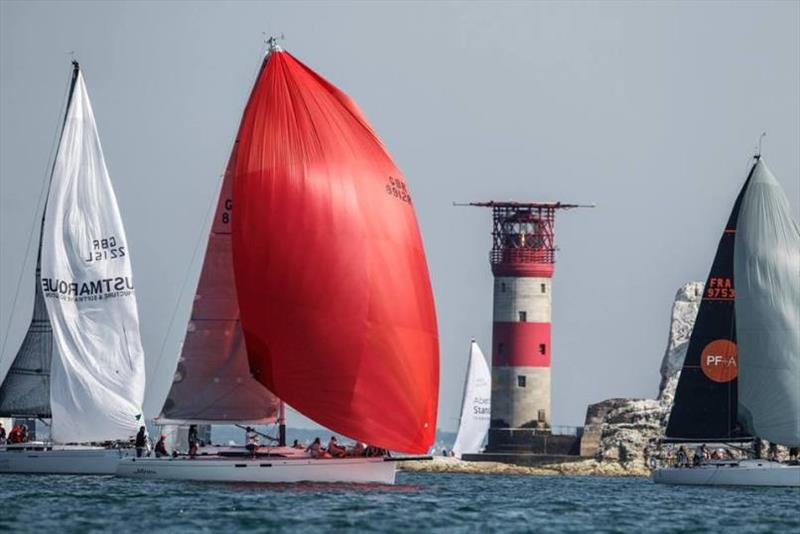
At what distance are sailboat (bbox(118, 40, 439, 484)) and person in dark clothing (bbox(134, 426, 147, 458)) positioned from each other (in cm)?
490

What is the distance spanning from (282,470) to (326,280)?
15.6 feet

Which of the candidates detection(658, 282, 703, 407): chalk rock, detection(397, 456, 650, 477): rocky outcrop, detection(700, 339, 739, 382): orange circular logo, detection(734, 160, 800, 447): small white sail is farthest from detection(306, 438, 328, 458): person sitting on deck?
detection(658, 282, 703, 407): chalk rock

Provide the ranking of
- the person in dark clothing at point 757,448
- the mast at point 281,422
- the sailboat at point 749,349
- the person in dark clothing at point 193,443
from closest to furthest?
the mast at point 281,422, the person in dark clothing at point 193,443, the sailboat at point 749,349, the person in dark clothing at point 757,448

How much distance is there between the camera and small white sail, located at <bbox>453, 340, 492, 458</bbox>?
10081cm

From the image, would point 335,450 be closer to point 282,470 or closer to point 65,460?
point 282,470

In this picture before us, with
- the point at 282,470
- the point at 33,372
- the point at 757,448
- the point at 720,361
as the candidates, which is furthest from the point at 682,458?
the point at 33,372

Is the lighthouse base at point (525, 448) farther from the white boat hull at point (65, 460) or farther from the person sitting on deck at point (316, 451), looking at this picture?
the person sitting on deck at point (316, 451)

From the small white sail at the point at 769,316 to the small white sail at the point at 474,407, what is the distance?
118ft

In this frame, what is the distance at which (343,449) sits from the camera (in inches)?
2095

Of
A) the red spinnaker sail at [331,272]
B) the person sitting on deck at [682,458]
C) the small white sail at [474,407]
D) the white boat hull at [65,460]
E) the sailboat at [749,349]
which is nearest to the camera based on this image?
→ the red spinnaker sail at [331,272]

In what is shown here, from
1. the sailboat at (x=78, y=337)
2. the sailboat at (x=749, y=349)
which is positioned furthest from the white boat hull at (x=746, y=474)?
the sailboat at (x=78, y=337)

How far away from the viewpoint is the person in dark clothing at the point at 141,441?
2269 inches

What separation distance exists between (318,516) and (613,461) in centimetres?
A: 4389

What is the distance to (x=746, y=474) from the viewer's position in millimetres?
62469
